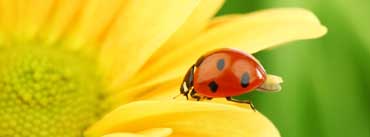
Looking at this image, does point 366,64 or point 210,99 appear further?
point 366,64

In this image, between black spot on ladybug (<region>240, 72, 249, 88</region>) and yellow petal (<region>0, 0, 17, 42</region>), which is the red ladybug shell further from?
yellow petal (<region>0, 0, 17, 42</region>)

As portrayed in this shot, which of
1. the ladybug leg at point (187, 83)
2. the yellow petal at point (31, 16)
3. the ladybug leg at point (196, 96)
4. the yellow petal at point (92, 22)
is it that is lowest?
the ladybug leg at point (196, 96)

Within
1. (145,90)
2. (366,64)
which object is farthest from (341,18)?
(145,90)

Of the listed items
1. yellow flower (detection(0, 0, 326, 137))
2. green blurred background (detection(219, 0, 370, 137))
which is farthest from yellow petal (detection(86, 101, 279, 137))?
green blurred background (detection(219, 0, 370, 137))

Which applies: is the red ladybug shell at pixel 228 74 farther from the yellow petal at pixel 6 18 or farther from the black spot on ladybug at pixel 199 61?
the yellow petal at pixel 6 18

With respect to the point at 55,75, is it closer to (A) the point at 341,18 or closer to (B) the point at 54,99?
(B) the point at 54,99

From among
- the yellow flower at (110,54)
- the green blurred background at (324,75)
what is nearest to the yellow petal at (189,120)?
the yellow flower at (110,54)

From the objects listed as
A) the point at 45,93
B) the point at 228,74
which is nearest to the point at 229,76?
the point at 228,74
